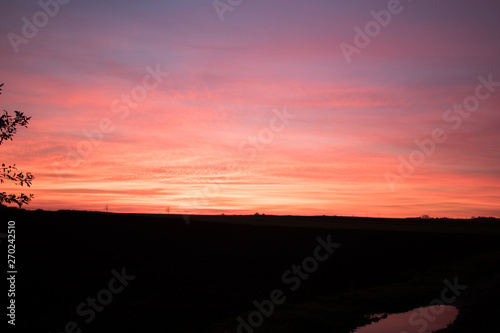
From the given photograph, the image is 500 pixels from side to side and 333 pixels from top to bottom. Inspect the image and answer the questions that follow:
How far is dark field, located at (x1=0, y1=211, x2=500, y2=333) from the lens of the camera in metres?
21.4

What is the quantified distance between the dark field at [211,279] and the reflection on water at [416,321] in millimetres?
667

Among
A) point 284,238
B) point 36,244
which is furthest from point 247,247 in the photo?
point 36,244

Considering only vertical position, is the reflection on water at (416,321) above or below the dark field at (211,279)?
below

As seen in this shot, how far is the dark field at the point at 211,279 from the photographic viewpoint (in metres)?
21.4

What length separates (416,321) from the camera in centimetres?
2075

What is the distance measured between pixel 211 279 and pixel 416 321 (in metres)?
15.0

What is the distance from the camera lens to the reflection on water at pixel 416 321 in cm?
1925

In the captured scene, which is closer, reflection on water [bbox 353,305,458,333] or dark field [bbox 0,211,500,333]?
reflection on water [bbox 353,305,458,333]

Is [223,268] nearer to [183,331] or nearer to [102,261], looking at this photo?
[102,261]

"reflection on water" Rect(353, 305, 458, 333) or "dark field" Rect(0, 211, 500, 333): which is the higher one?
"dark field" Rect(0, 211, 500, 333)

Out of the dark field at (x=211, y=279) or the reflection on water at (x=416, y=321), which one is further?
the dark field at (x=211, y=279)

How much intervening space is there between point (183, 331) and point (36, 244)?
20148 millimetres

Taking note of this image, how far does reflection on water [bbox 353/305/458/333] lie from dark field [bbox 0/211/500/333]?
667 mm

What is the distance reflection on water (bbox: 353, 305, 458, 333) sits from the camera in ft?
63.2
